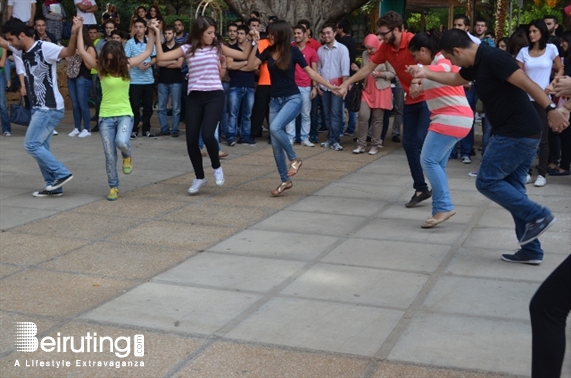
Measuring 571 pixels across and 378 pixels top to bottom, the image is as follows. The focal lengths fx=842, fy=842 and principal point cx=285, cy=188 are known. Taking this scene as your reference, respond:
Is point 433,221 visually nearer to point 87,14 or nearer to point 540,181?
point 540,181

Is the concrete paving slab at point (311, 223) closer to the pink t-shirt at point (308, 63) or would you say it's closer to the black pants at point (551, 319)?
the black pants at point (551, 319)

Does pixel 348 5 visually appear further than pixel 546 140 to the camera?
Yes

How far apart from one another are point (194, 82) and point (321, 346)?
497 cm

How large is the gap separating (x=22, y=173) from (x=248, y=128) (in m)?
3.97

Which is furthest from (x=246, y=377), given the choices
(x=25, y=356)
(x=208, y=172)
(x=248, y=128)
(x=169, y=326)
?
(x=248, y=128)

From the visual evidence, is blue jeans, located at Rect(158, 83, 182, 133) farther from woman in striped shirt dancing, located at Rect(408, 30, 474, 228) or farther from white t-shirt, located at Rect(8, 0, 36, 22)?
woman in striped shirt dancing, located at Rect(408, 30, 474, 228)

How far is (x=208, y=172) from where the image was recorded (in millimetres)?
10797

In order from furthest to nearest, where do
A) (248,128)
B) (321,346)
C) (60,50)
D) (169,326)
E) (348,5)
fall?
(348,5) < (248,128) < (60,50) < (169,326) < (321,346)

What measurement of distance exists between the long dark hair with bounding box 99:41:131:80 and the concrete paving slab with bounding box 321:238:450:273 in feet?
11.1

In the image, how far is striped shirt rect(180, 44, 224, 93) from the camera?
30.1 feet

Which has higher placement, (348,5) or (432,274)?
(348,5)

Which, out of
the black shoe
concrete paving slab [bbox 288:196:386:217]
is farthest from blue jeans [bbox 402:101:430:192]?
concrete paving slab [bbox 288:196:386:217]

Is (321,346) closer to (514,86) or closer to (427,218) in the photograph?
(514,86)

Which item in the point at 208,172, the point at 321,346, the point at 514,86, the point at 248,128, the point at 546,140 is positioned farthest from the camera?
the point at 248,128
